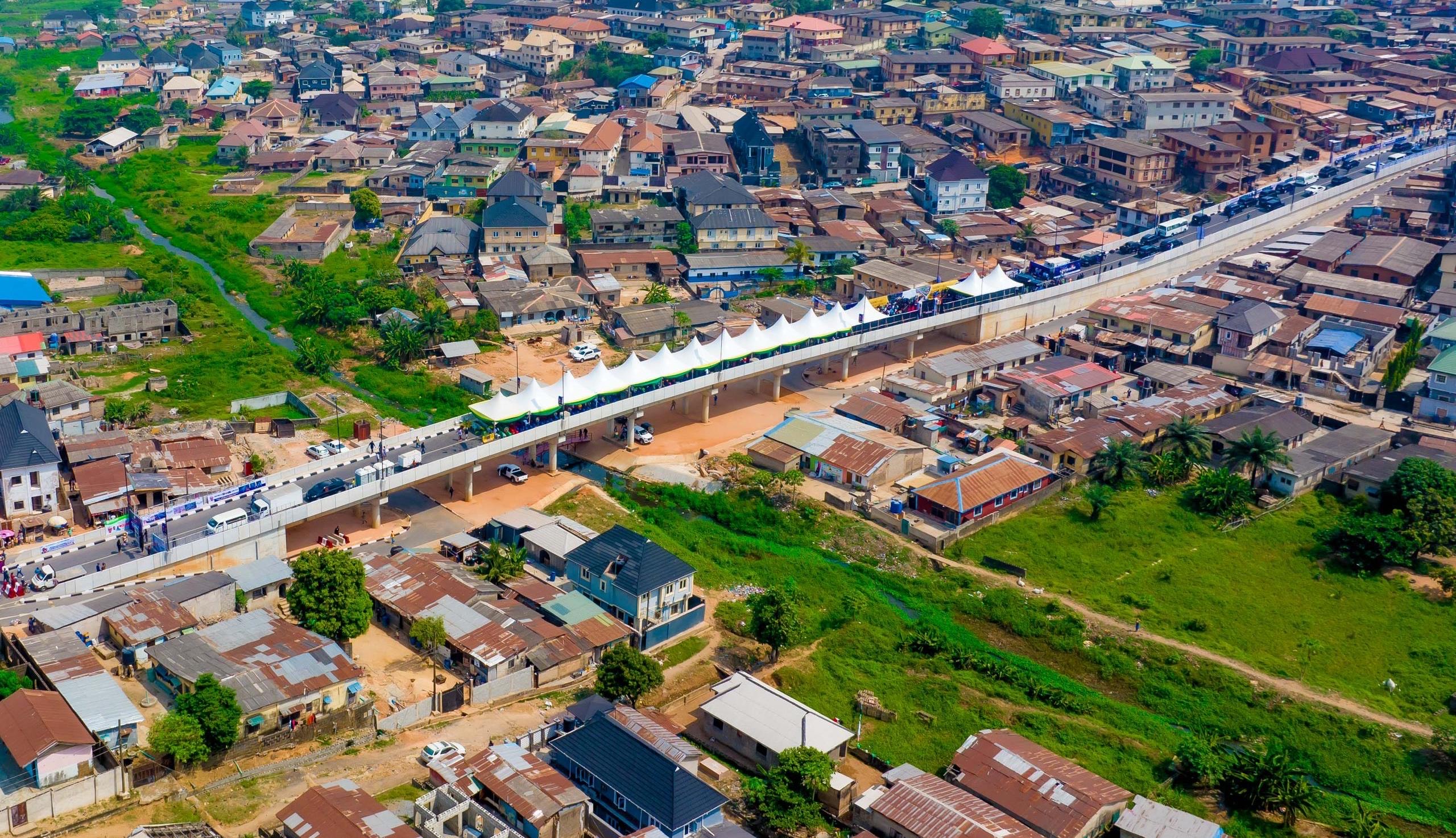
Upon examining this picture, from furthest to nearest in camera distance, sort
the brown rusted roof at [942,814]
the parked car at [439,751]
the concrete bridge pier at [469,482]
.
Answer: the concrete bridge pier at [469,482]
the parked car at [439,751]
the brown rusted roof at [942,814]

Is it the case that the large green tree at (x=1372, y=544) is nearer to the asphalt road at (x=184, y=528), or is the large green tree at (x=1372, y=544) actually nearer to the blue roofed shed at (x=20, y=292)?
the asphalt road at (x=184, y=528)

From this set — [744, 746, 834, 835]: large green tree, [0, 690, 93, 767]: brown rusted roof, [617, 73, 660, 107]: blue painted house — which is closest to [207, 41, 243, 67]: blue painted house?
[617, 73, 660, 107]: blue painted house

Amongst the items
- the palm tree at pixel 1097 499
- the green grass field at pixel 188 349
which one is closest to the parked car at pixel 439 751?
the green grass field at pixel 188 349

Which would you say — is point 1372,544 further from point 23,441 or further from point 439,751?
point 23,441

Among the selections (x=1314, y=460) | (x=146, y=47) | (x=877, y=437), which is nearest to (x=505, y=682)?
(x=877, y=437)

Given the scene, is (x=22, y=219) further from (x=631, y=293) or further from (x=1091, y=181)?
(x=1091, y=181)

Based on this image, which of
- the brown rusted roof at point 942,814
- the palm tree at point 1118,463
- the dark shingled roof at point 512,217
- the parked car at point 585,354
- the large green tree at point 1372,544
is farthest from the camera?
the dark shingled roof at point 512,217
